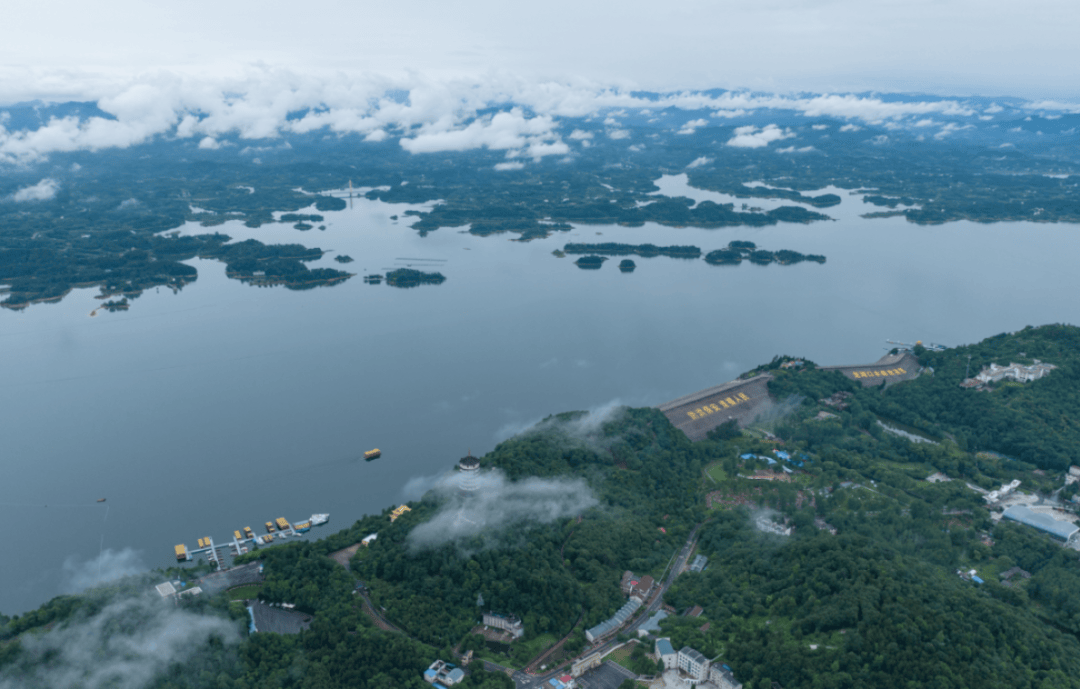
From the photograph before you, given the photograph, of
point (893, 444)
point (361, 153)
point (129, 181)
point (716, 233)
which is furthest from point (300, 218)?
point (893, 444)

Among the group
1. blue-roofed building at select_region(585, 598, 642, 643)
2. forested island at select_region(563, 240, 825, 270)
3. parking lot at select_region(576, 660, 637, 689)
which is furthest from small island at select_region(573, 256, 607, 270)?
parking lot at select_region(576, 660, 637, 689)

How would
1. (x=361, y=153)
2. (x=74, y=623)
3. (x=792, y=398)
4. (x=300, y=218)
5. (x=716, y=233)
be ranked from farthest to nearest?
1. (x=361, y=153)
2. (x=300, y=218)
3. (x=716, y=233)
4. (x=792, y=398)
5. (x=74, y=623)

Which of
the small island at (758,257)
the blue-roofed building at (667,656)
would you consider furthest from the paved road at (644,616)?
the small island at (758,257)

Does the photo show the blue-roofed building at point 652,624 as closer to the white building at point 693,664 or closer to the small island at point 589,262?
the white building at point 693,664

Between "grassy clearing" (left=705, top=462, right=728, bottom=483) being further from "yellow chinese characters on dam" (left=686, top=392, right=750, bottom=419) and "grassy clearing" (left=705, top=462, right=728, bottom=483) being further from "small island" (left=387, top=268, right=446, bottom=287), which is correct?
"small island" (left=387, top=268, right=446, bottom=287)

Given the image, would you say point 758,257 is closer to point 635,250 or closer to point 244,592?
point 635,250

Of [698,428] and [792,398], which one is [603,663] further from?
[792,398]
